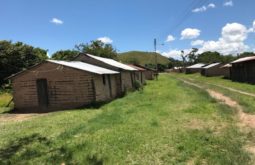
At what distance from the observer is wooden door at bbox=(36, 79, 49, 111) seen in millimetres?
19859

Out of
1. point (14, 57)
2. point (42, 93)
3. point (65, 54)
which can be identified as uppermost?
point (65, 54)

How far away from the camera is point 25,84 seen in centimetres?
2039

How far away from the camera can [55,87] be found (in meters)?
19.7

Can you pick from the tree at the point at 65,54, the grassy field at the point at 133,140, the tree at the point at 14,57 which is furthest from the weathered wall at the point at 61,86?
the tree at the point at 65,54

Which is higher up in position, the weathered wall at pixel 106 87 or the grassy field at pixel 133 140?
the weathered wall at pixel 106 87

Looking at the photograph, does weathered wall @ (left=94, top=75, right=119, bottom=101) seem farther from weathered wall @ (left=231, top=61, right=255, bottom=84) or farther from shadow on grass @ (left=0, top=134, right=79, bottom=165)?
weathered wall @ (left=231, top=61, right=255, bottom=84)

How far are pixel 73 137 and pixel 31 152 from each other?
1718 mm

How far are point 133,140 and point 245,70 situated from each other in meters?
28.8

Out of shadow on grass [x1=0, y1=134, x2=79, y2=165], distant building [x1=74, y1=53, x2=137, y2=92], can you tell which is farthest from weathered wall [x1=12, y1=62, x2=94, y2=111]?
shadow on grass [x1=0, y1=134, x2=79, y2=165]

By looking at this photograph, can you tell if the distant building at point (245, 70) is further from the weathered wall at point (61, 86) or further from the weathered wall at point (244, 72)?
the weathered wall at point (61, 86)

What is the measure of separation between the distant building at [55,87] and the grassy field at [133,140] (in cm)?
575

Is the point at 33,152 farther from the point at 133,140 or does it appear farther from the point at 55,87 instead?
the point at 55,87

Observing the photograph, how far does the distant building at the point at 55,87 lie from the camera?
1933 centimetres

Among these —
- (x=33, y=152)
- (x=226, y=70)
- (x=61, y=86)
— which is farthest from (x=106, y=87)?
(x=226, y=70)
